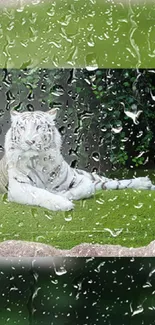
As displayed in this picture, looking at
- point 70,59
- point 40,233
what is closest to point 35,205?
point 40,233

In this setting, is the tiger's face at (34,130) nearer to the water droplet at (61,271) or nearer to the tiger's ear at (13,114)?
the tiger's ear at (13,114)

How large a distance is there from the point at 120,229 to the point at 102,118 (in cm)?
48

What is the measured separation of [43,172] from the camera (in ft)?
6.27

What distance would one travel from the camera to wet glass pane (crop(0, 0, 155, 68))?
1.83 meters

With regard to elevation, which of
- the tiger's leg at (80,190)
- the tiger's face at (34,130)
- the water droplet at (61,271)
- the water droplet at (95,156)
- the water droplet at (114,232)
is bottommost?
the water droplet at (61,271)

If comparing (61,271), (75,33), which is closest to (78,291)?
(61,271)

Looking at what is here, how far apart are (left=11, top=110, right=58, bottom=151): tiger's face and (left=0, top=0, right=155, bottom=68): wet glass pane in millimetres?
211

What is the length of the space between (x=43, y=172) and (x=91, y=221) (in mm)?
299

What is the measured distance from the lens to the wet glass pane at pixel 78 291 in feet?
6.16

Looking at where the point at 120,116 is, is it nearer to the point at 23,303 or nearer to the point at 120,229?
the point at 120,229

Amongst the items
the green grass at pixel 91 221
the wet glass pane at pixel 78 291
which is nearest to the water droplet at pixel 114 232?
the green grass at pixel 91 221

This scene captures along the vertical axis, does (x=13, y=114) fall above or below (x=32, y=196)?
above

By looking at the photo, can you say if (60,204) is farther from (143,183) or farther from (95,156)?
(143,183)

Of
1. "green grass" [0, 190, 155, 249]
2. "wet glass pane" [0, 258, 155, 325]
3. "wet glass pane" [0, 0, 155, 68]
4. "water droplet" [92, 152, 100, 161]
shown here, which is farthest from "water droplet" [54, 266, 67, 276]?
"wet glass pane" [0, 0, 155, 68]
